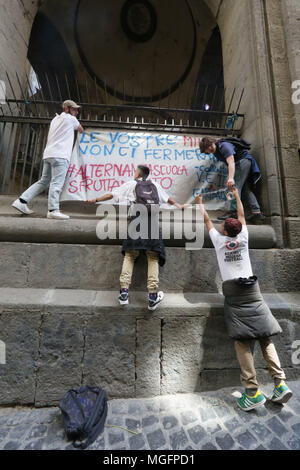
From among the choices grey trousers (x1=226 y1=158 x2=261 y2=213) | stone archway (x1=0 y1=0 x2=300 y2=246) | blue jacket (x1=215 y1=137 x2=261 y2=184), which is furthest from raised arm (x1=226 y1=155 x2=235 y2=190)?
stone archway (x1=0 y1=0 x2=300 y2=246)

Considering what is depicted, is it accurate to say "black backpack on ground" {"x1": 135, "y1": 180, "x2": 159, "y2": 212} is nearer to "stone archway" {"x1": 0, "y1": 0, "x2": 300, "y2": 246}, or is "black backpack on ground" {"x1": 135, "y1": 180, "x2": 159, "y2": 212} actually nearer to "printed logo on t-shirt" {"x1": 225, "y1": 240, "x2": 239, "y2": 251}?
"printed logo on t-shirt" {"x1": 225, "y1": 240, "x2": 239, "y2": 251}

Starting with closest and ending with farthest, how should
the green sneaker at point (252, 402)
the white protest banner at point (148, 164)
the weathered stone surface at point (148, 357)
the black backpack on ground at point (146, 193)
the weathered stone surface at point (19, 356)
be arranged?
the green sneaker at point (252, 402) → the weathered stone surface at point (19, 356) → the weathered stone surface at point (148, 357) → the black backpack on ground at point (146, 193) → the white protest banner at point (148, 164)

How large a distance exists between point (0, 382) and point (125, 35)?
1192cm

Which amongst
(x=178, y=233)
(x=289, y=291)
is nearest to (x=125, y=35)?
(x=178, y=233)

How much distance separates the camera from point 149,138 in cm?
392

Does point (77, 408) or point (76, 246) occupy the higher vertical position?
point (76, 246)

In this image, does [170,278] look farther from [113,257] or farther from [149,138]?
[149,138]

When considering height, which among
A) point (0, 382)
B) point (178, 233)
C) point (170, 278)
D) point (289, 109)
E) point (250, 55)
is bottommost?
point (0, 382)

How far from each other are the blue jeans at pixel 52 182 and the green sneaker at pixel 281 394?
330 cm

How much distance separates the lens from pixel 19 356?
7.62 ft

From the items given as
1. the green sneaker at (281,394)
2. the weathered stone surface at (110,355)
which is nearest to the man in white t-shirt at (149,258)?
the weathered stone surface at (110,355)

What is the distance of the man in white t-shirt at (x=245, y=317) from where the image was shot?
2160mm

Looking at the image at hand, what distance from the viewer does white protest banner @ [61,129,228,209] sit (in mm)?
3719

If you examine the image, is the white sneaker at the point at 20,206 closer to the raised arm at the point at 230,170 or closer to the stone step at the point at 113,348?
the stone step at the point at 113,348
